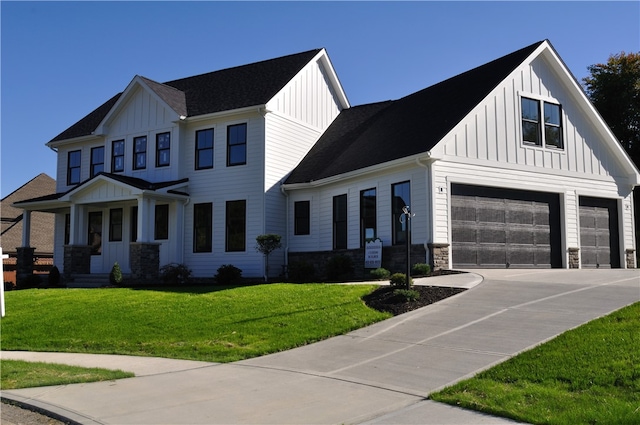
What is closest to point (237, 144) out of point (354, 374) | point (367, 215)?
point (367, 215)

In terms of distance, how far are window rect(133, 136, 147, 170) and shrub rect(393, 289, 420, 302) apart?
15.6 m

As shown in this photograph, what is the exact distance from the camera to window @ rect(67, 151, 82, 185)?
27.8 metres

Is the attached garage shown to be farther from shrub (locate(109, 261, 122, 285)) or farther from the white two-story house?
shrub (locate(109, 261, 122, 285))

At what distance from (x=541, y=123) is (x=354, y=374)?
1433 centimetres

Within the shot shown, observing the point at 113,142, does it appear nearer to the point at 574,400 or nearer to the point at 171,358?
the point at 171,358

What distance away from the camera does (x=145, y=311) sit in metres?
14.0

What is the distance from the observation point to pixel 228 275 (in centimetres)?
2058

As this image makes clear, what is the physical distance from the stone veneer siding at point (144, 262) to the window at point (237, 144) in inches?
173

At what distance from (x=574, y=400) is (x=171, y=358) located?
6.53 metres

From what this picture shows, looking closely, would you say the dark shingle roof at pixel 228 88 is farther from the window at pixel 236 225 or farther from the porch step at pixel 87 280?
the porch step at pixel 87 280

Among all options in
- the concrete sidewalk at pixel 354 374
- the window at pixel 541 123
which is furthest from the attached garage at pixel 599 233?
the concrete sidewalk at pixel 354 374

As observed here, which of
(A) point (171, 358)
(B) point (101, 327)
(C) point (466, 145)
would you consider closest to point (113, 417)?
(A) point (171, 358)

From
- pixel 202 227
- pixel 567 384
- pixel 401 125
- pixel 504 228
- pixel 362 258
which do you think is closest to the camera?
pixel 567 384

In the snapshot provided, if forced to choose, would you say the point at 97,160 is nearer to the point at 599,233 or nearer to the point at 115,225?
the point at 115,225
